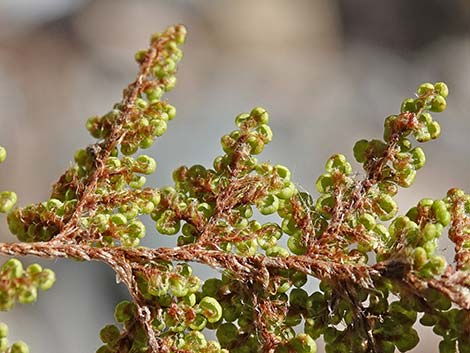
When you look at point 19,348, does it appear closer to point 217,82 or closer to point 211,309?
point 211,309

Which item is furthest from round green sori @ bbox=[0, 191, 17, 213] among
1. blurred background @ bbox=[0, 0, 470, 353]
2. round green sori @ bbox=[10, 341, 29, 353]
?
blurred background @ bbox=[0, 0, 470, 353]

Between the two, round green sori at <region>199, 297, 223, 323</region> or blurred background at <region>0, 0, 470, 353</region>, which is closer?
round green sori at <region>199, 297, 223, 323</region>

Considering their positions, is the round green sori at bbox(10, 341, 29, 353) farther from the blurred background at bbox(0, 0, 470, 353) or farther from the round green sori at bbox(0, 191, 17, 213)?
the blurred background at bbox(0, 0, 470, 353)

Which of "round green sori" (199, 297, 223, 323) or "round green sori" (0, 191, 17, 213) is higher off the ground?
"round green sori" (0, 191, 17, 213)

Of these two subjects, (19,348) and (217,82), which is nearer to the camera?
(19,348)

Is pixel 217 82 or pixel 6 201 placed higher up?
pixel 217 82

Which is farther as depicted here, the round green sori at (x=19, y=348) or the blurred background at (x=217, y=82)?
the blurred background at (x=217, y=82)

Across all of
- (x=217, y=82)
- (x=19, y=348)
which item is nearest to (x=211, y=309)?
(x=19, y=348)

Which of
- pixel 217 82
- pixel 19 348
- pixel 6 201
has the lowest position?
pixel 19 348

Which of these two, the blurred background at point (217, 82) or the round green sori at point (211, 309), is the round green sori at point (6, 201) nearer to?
the round green sori at point (211, 309)

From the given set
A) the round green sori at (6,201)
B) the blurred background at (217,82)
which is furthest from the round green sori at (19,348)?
the blurred background at (217,82)
